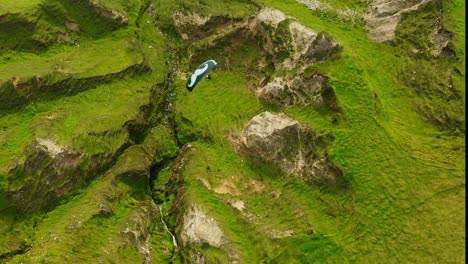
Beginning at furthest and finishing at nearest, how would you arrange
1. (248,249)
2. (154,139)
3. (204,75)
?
(204,75), (154,139), (248,249)

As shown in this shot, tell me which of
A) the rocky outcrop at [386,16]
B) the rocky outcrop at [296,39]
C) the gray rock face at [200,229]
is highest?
the rocky outcrop at [386,16]

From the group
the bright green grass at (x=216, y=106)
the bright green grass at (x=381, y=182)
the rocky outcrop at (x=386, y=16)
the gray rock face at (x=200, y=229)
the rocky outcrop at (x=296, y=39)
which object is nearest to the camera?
the bright green grass at (x=381, y=182)

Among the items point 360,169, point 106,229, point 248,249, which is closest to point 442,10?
point 360,169

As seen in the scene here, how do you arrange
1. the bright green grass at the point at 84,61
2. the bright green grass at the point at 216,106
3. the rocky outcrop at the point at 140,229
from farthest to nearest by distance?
the bright green grass at the point at 216,106 < the bright green grass at the point at 84,61 < the rocky outcrop at the point at 140,229

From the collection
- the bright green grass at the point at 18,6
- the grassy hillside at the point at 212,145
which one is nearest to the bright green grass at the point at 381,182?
the grassy hillside at the point at 212,145

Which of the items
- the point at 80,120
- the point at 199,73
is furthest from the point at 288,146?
the point at 80,120

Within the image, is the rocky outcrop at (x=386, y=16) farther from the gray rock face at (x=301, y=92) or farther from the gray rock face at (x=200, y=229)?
the gray rock face at (x=200, y=229)

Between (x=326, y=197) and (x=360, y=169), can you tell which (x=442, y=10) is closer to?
(x=360, y=169)
